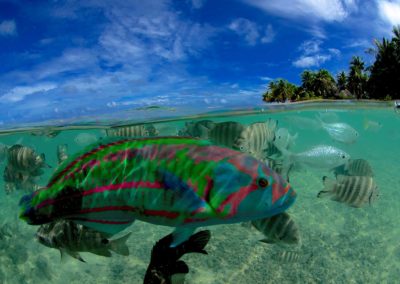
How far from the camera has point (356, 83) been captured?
5978cm

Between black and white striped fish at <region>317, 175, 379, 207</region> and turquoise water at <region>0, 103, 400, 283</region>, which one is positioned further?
turquoise water at <region>0, 103, 400, 283</region>

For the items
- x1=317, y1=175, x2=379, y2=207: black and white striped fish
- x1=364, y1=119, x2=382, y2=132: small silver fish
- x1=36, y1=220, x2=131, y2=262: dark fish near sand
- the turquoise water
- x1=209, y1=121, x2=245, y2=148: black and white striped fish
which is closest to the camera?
x1=36, y1=220, x2=131, y2=262: dark fish near sand

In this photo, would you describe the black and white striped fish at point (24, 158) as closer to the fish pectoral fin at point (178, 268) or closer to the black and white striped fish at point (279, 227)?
the black and white striped fish at point (279, 227)

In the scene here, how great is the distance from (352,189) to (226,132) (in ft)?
8.06

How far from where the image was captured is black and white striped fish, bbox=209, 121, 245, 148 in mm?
5332

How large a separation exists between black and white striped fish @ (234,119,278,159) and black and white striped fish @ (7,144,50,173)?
4.04 m

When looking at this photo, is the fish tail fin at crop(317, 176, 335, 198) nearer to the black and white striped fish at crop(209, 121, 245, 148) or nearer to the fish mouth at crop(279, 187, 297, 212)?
the black and white striped fish at crop(209, 121, 245, 148)

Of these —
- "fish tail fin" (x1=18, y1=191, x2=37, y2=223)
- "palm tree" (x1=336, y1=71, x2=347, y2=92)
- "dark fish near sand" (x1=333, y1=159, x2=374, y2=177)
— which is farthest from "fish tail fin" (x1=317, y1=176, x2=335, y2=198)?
"palm tree" (x1=336, y1=71, x2=347, y2=92)

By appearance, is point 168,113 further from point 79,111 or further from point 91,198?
point 91,198

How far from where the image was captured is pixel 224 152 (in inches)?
51.3

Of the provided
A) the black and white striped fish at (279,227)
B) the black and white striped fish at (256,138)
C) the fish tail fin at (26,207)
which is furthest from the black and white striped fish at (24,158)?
the fish tail fin at (26,207)

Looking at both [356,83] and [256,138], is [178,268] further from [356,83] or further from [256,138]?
[356,83]

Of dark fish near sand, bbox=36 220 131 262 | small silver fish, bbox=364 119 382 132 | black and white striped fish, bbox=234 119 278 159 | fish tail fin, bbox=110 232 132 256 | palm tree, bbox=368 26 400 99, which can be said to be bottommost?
small silver fish, bbox=364 119 382 132

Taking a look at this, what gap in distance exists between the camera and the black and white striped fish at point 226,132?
210 inches
